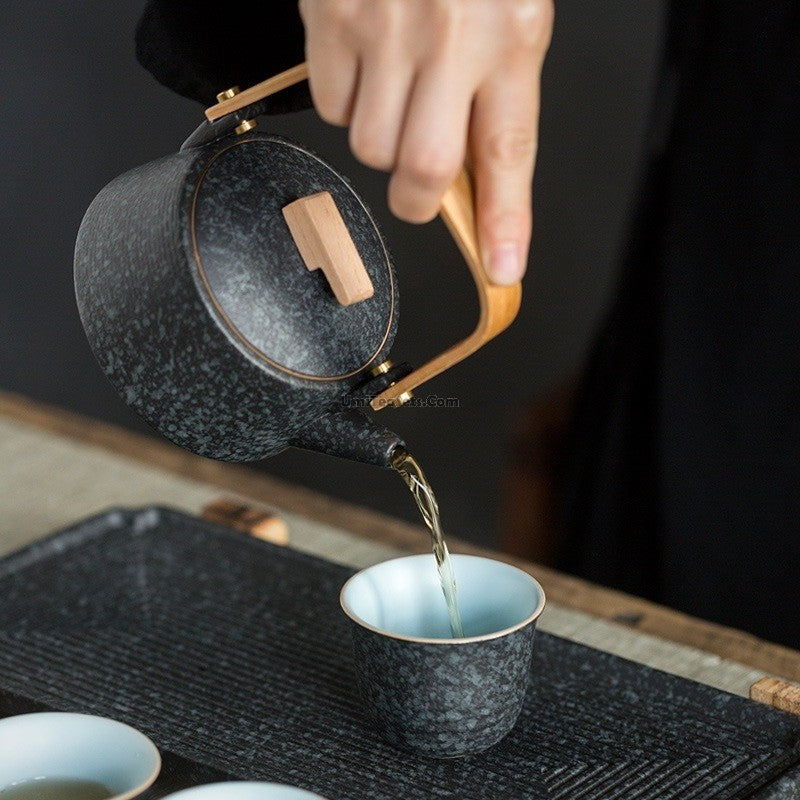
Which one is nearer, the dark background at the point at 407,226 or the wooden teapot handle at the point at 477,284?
the wooden teapot handle at the point at 477,284

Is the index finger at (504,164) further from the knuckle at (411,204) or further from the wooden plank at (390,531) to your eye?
the wooden plank at (390,531)

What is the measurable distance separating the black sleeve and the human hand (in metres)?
0.18

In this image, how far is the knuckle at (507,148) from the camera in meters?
0.64

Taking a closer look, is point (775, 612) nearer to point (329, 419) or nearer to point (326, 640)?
point (326, 640)

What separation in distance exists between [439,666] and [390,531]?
1.47ft

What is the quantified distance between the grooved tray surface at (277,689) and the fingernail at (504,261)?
31cm

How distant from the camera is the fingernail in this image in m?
0.64

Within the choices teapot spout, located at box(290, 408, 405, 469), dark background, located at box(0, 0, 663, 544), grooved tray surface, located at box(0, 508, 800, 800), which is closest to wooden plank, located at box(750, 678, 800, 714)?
grooved tray surface, located at box(0, 508, 800, 800)

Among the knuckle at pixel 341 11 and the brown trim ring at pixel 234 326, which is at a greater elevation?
the knuckle at pixel 341 11

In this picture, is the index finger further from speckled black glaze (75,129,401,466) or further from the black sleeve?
the black sleeve

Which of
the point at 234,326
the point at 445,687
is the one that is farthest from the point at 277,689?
the point at 234,326

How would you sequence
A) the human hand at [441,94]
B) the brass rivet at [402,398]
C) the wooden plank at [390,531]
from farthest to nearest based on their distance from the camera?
1. the wooden plank at [390,531]
2. the brass rivet at [402,398]
3. the human hand at [441,94]

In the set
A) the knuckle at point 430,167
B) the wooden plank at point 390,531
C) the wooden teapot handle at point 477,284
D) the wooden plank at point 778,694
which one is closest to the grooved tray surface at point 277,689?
the wooden plank at point 778,694

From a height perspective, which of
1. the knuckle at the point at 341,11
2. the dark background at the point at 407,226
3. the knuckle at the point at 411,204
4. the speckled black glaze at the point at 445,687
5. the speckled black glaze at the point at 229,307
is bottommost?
the dark background at the point at 407,226
